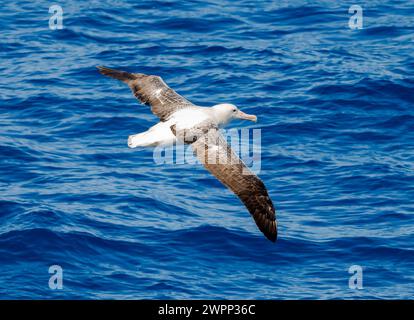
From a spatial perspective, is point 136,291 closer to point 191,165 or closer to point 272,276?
point 272,276

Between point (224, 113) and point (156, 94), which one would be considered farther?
point (156, 94)

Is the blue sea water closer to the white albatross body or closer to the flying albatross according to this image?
the flying albatross

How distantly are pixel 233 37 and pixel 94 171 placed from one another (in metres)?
7.58

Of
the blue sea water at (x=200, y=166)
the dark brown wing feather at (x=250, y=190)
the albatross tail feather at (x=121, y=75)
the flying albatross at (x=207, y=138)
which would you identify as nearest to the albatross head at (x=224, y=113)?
the flying albatross at (x=207, y=138)

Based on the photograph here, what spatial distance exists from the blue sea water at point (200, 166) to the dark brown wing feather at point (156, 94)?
2.13 m

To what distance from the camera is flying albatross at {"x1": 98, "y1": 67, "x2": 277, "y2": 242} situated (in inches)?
609

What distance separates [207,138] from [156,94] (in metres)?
2.00

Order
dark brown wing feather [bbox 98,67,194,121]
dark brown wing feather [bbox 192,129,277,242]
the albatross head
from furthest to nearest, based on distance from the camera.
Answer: dark brown wing feather [bbox 98,67,194,121]
the albatross head
dark brown wing feather [bbox 192,129,277,242]

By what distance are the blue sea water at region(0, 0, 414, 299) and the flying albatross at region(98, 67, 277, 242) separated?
6.64 ft

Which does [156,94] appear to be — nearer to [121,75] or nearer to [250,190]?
[121,75]

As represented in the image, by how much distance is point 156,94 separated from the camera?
1786 centimetres

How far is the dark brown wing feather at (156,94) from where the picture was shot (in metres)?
17.4

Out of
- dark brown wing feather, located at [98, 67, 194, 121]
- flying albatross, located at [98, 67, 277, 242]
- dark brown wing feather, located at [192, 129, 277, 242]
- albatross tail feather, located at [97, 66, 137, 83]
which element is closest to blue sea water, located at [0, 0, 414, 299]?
dark brown wing feather, located at [192, 129, 277, 242]

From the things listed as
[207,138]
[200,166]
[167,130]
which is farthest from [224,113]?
[200,166]
